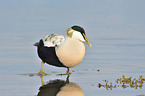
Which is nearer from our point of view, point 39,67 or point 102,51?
point 39,67

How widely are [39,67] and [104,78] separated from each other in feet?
8.51

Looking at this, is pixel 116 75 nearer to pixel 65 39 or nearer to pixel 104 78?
pixel 104 78

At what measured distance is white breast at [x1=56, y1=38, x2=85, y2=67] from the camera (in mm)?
13047

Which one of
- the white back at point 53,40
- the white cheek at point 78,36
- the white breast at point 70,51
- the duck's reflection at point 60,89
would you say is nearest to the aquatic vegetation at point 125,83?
the duck's reflection at point 60,89

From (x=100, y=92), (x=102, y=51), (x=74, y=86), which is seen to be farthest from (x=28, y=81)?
(x=102, y=51)

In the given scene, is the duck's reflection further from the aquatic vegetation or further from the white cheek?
the white cheek

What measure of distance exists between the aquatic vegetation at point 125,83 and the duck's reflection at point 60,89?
703mm

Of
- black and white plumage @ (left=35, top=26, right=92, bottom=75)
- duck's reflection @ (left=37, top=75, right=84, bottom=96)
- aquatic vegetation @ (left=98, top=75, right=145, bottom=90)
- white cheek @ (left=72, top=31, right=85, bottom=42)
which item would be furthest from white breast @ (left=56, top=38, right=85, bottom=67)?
aquatic vegetation @ (left=98, top=75, right=145, bottom=90)

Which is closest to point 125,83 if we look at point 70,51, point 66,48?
point 70,51

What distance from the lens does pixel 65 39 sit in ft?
43.7

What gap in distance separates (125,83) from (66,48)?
2.01m

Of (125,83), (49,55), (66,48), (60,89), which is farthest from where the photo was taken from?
(49,55)

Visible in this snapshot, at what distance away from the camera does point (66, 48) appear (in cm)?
1304

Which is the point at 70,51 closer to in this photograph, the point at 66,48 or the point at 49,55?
the point at 66,48
